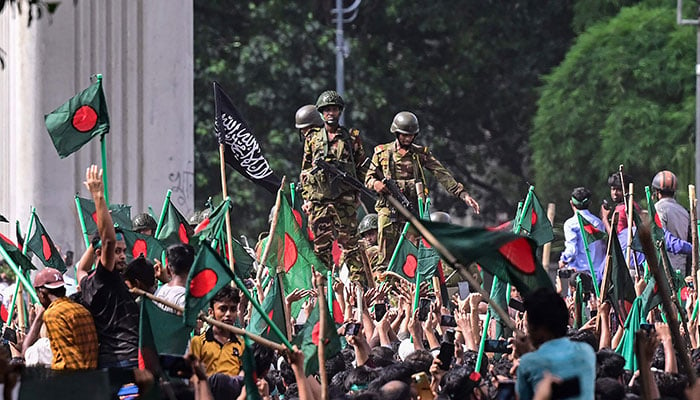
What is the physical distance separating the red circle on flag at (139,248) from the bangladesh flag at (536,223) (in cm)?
264

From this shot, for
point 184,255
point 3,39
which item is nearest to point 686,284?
point 184,255

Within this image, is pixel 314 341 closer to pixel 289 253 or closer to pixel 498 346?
pixel 498 346

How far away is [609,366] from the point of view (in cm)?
903

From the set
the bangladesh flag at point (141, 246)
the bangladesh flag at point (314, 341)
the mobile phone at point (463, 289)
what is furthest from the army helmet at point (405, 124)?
the bangladesh flag at point (314, 341)

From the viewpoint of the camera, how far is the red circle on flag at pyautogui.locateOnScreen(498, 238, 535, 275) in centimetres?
807

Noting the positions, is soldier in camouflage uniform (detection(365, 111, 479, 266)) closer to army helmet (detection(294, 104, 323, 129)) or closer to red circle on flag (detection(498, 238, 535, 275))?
army helmet (detection(294, 104, 323, 129))

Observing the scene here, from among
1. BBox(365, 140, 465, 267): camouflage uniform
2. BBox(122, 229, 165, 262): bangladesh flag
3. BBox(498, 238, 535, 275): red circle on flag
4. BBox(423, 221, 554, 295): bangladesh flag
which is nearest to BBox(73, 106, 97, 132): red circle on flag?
BBox(122, 229, 165, 262): bangladesh flag

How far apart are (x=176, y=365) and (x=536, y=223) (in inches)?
247

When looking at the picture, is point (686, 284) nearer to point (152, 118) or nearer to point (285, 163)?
point (152, 118)

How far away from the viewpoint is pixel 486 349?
933 cm

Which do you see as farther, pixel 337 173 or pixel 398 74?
pixel 398 74

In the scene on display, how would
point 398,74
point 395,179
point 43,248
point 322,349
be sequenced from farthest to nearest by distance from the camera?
point 398,74 < point 395,179 < point 43,248 < point 322,349

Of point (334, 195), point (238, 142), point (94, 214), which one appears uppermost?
point (238, 142)

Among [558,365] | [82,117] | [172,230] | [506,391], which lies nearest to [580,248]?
[172,230]
